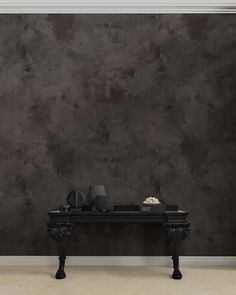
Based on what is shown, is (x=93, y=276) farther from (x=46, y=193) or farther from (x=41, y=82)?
(x=41, y=82)

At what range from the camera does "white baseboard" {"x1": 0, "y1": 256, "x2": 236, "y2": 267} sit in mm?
4273

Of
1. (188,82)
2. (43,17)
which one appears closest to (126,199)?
(188,82)

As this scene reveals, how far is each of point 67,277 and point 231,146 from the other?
2.22 m

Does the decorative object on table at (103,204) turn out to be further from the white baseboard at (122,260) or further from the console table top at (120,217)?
Answer: the white baseboard at (122,260)

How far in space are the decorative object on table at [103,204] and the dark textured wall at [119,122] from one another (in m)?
0.62

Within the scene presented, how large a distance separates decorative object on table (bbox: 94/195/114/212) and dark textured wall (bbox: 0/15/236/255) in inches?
24.4

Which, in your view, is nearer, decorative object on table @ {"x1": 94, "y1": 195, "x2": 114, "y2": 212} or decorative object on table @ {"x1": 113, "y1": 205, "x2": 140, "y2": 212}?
decorative object on table @ {"x1": 94, "y1": 195, "x2": 114, "y2": 212}

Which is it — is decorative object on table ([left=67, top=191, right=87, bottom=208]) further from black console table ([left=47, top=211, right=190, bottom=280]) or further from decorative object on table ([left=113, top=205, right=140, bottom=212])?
decorative object on table ([left=113, top=205, right=140, bottom=212])

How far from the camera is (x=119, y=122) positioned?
446cm
